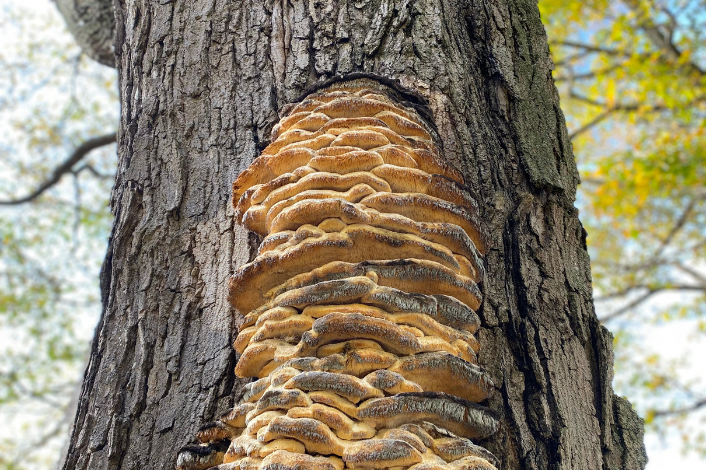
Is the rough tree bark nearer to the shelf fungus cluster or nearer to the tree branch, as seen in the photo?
the shelf fungus cluster

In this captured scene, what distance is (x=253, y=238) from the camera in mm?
1994

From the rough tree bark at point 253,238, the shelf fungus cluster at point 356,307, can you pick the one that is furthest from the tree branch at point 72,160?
the shelf fungus cluster at point 356,307

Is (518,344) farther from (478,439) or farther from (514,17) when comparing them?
(514,17)

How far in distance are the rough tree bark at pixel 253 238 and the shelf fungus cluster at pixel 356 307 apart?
0.22 meters

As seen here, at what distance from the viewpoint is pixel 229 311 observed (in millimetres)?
1900

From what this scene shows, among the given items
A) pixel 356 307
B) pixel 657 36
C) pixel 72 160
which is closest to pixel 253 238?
pixel 356 307

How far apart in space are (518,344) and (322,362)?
703 millimetres

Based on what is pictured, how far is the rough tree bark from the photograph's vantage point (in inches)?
71.3

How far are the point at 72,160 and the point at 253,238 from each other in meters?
6.38

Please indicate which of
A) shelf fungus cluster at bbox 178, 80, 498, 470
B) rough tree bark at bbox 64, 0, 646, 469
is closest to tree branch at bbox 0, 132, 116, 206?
rough tree bark at bbox 64, 0, 646, 469

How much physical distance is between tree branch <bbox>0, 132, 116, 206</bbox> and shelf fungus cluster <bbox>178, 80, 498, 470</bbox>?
6.14m

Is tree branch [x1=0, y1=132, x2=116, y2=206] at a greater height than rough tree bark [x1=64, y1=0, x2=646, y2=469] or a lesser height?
greater

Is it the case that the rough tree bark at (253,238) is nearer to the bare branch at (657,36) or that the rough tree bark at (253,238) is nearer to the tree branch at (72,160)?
the tree branch at (72,160)

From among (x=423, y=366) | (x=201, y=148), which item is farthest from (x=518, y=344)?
(x=201, y=148)
